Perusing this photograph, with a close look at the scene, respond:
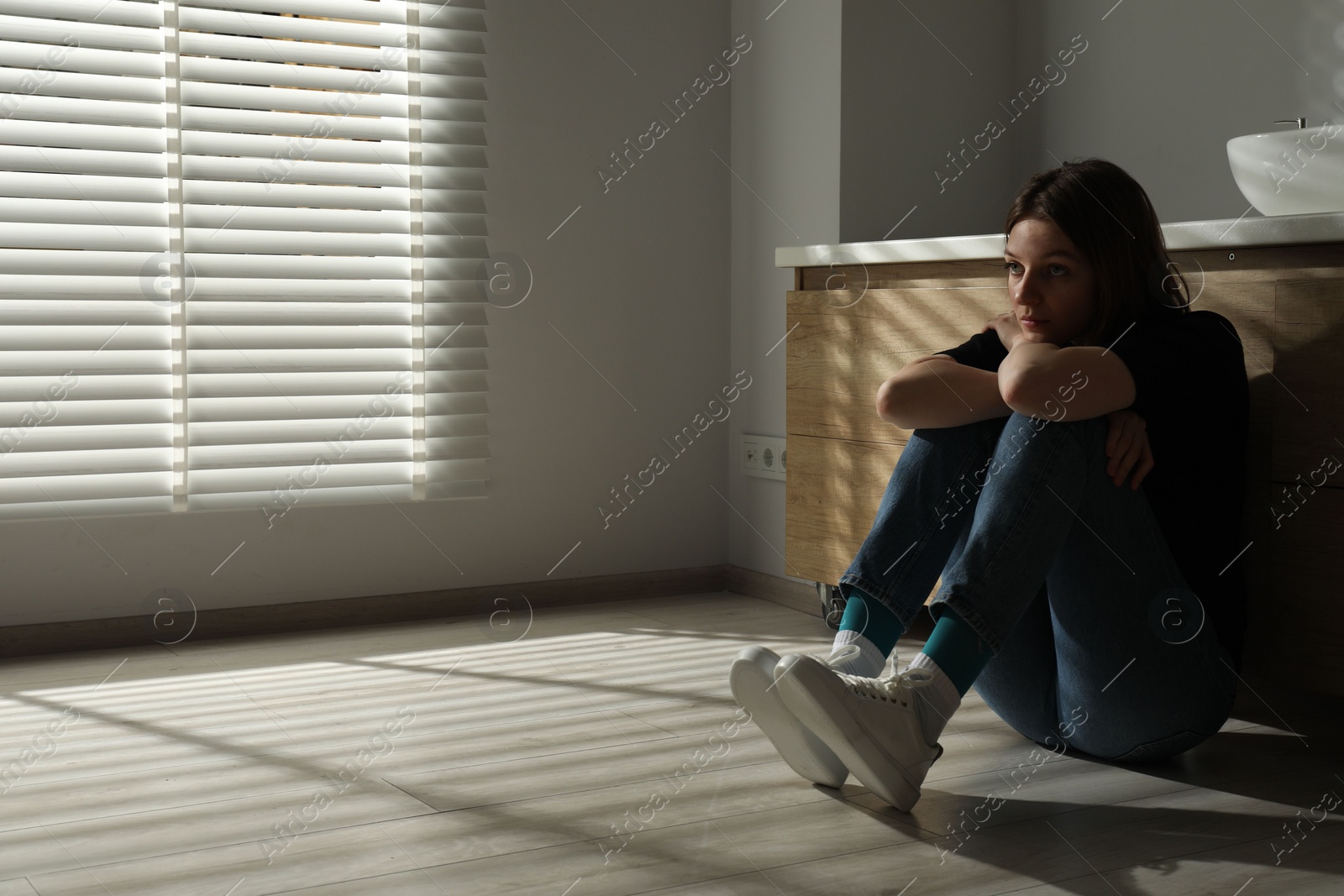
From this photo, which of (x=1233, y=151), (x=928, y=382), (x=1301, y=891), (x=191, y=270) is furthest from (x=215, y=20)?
(x=1301, y=891)

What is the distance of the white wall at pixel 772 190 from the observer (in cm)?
262

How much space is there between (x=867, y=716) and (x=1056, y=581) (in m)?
0.29

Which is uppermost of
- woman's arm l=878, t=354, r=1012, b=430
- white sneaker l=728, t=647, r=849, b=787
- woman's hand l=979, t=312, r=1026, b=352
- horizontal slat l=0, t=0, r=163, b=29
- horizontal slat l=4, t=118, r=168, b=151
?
horizontal slat l=0, t=0, r=163, b=29

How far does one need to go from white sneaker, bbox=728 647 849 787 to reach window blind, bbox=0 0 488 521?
1.40m

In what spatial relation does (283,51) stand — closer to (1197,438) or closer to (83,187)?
(83,187)

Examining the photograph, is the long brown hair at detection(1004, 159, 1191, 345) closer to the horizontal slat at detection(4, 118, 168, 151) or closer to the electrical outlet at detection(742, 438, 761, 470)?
the electrical outlet at detection(742, 438, 761, 470)

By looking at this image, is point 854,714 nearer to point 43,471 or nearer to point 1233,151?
point 1233,151

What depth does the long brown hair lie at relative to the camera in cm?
148

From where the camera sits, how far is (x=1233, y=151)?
181 centimetres

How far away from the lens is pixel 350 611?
2.58m

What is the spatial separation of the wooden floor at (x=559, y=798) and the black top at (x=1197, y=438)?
0.92 feet

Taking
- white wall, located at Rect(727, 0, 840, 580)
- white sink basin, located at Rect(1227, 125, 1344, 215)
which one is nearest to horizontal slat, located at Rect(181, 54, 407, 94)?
white wall, located at Rect(727, 0, 840, 580)

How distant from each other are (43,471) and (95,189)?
537 millimetres

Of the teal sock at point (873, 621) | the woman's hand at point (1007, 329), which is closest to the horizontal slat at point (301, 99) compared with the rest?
the woman's hand at point (1007, 329)
